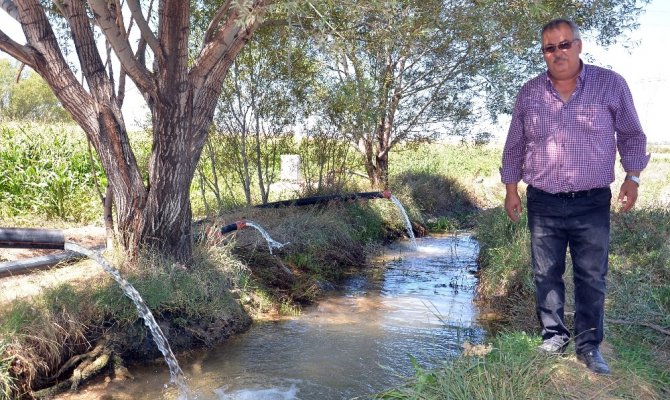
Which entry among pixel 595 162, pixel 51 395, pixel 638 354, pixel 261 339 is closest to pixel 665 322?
pixel 638 354

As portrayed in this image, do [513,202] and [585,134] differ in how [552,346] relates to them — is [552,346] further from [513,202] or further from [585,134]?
[585,134]

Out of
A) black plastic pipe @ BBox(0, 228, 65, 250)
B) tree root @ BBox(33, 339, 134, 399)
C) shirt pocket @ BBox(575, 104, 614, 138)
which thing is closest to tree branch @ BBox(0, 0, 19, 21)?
black plastic pipe @ BBox(0, 228, 65, 250)

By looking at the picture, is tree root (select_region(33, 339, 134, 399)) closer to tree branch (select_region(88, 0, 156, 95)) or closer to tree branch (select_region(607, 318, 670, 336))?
tree branch (select_region(88, 0, 156, 95))

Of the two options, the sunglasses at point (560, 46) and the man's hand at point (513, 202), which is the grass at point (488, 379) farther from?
→ the sunglasses at point (560, 46)

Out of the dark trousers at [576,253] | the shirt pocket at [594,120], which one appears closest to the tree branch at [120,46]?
the dark trousers at [576,253]

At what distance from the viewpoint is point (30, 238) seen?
14.6 feet

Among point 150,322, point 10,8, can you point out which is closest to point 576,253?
point 150,322

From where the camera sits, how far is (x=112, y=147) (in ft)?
19.2

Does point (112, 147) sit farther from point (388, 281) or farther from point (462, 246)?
point (462, 246)

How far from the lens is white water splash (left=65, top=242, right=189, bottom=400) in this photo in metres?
4.96

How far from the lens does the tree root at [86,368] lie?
4660mm

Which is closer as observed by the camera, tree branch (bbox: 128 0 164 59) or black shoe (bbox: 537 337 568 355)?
black shoe (bbox: 537 337 568 355)

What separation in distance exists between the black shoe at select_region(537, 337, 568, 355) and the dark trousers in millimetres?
53

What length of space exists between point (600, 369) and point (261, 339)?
11.2 ft
